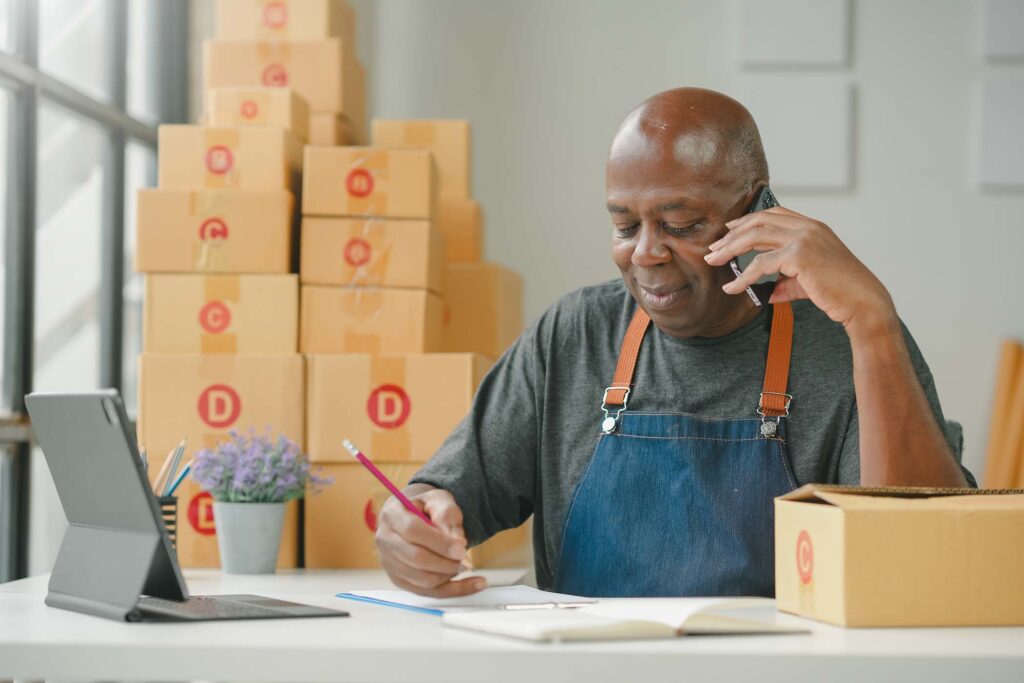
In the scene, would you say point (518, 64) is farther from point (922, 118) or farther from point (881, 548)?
point (881, 548)

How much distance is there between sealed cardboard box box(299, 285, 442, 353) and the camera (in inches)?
101

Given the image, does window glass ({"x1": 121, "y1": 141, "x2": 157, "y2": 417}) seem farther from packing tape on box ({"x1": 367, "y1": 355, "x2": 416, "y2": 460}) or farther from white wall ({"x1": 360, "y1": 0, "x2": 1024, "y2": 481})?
packing tape on box ({"x1": 367, "y1": 355, "x2": 416, "y2": 460})

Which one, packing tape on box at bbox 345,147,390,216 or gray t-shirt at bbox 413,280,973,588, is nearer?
gray t-shirt at bbox 413,280,973,588

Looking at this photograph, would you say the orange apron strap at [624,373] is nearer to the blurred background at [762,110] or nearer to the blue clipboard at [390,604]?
the blue clipboard at [390,604]

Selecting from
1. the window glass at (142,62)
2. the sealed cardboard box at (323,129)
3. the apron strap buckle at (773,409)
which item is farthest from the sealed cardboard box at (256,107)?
the apron strap buckle at (773,409)

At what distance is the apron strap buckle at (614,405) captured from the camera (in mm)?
1856

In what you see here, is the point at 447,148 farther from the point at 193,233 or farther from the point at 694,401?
the point at 694,401

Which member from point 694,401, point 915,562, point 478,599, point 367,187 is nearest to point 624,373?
point 694,401

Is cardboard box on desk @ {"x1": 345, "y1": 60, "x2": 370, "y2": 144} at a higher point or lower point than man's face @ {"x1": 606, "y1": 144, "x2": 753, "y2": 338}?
higher

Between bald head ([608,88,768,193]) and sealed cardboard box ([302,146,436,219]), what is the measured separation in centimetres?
85

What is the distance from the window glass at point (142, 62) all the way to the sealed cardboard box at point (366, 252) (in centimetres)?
108

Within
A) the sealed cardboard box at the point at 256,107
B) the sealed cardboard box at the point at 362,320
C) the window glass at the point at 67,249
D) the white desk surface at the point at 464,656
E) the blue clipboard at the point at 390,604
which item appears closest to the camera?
the white desk surface at the point at 464,656

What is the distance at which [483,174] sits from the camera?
11.9ft

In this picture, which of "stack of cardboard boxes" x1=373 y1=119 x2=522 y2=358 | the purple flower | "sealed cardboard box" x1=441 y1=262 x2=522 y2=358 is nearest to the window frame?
the purple flower
